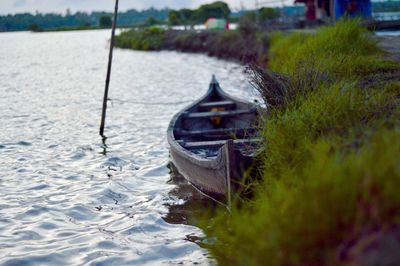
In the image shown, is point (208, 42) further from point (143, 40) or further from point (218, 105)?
point (218, 105)

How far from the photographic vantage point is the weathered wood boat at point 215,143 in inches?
274

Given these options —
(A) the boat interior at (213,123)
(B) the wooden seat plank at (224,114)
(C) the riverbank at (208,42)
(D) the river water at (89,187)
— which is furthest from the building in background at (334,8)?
(B) the wooden seat plank at (224,114)

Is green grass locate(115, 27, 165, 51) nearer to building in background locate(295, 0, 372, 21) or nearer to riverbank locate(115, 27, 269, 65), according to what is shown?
riverbank locate(115, 27, 269, 65)

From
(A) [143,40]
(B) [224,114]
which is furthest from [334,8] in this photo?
(A) [143,40]

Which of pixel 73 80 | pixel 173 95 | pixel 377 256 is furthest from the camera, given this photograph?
pixel 73 80

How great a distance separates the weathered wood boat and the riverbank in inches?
141

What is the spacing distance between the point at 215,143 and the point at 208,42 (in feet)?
124

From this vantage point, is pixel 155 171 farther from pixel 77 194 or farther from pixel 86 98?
pixel 86 98

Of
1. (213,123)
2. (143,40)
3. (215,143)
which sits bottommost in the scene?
(213,123)

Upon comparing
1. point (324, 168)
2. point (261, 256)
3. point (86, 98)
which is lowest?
point (86, 98)

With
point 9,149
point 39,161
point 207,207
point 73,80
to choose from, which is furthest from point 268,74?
point 73,80

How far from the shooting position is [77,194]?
9961mm

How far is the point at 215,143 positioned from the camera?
9688 millimetres

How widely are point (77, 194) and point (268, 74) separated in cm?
427
